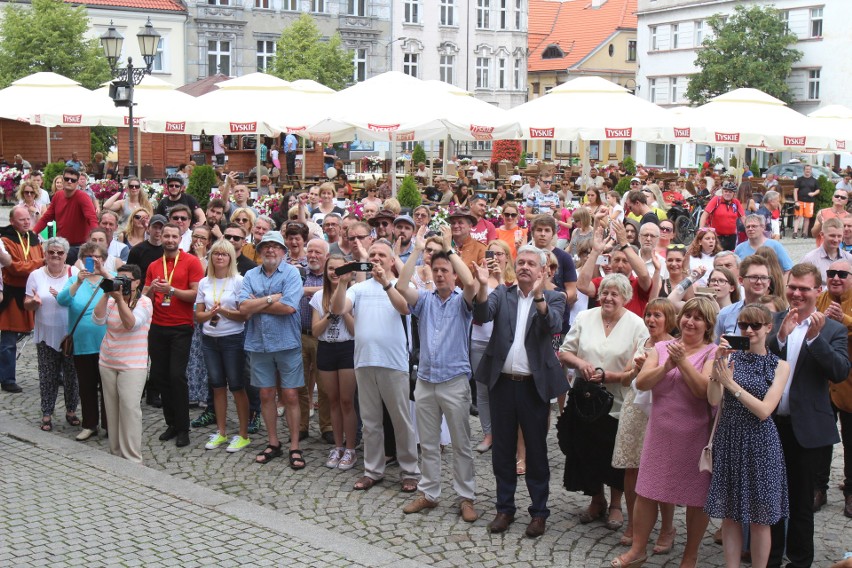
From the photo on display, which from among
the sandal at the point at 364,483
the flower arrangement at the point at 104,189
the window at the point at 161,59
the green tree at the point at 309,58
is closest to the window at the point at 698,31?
the green tree at the point at 309,58

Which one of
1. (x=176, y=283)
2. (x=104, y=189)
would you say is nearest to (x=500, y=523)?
(x=176, y=283)

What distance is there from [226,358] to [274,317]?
0.66 meters

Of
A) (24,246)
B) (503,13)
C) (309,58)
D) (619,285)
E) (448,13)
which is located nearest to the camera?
(619,285)

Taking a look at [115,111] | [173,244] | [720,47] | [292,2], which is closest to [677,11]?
[720,47]

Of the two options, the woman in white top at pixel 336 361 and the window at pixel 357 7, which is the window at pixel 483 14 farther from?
the woman in white top at pixel 336 361

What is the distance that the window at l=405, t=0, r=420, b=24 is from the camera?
6041cm

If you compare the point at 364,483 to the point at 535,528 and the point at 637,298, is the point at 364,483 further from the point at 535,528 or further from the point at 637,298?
the point at 637,298

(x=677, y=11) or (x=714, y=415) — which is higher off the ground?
(x=677, y=11)

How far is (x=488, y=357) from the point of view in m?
7.51

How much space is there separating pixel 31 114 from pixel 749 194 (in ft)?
45.1

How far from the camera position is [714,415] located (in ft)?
21.5

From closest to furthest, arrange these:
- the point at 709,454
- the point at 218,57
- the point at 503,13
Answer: the point at 709,454
the point at 218,57
the point at 503,13

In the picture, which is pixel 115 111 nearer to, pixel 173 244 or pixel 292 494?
pixel 173 244

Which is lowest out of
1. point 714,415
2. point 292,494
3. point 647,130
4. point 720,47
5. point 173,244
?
point 292,494
